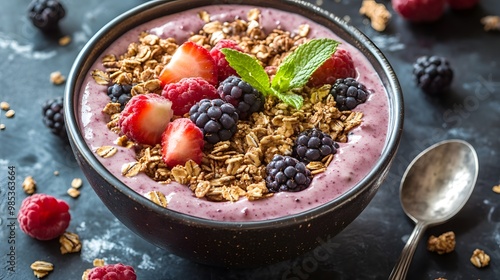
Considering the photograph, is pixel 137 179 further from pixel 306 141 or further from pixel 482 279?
pixel 482 279

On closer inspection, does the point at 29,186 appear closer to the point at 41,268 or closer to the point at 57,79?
the point at 41,268

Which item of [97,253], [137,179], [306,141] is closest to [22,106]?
[97,253]

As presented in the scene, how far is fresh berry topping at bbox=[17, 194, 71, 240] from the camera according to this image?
A: 2521 mm

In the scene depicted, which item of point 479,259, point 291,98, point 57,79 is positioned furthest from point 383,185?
point 57,79

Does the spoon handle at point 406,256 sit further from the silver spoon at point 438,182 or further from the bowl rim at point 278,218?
the bowl rim at point 278,218

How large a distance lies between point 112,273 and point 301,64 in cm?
89

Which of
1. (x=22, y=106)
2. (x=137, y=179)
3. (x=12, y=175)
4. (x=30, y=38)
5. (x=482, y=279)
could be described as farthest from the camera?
(x=30, y=38)

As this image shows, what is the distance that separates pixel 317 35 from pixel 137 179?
875mm

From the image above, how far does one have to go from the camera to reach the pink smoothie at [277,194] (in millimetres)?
2061

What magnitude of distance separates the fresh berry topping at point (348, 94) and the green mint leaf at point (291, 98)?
5.0 inches

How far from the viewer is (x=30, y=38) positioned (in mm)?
3256

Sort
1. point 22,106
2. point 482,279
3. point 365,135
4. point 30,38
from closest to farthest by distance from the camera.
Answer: point 365,135
point 482,279
point 22,106
point 30,38

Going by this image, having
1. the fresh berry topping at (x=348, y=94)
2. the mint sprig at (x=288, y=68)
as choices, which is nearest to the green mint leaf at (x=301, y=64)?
the mint sprig at (x=288, y=68)

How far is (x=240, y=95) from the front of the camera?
7.46ft
